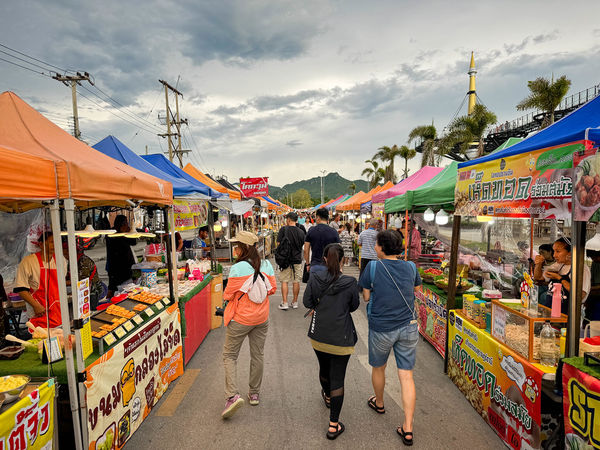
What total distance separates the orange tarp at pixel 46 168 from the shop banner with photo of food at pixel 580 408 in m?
3.78

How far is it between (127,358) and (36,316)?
57.0 inches

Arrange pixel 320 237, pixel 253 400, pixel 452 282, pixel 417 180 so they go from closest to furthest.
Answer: pixel 253 400 → pixel 452 282 → pixel 320 237 → pixel 417 180

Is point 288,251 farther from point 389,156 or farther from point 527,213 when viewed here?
point 389,156

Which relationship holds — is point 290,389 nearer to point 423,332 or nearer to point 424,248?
point 423,332

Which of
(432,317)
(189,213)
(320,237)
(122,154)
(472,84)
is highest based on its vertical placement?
(472,84)

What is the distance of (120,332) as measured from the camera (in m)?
3.12

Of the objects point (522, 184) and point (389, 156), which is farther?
point (389, 156)

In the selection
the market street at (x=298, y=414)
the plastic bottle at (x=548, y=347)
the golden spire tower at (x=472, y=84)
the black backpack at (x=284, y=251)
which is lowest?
the market street at (x=298, y=414)

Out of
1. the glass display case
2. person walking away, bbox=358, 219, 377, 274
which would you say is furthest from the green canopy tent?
the glass display case

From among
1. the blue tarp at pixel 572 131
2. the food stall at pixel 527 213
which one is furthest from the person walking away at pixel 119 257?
the blue tarp at pixel 572 131

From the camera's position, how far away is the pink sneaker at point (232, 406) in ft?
10.9

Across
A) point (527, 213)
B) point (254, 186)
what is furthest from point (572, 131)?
point (254, 186)

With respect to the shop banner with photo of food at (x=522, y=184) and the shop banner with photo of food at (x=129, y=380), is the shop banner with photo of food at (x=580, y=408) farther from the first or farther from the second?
the shop banner with photo of food at (x=129, y=380)

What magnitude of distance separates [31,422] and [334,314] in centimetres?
232
